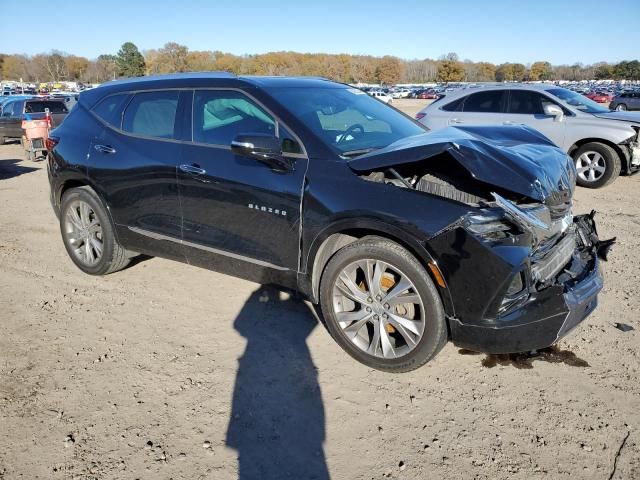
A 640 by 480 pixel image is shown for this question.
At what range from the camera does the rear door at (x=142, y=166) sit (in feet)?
13.1

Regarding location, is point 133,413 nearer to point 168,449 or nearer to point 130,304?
point 168,449

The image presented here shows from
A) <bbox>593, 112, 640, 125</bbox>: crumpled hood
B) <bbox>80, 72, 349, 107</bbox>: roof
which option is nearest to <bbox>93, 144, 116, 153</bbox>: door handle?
<bbox>80, 72, 349, 107</bbox>: roof

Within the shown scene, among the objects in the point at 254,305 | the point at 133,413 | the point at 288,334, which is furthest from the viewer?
the point at 254,305

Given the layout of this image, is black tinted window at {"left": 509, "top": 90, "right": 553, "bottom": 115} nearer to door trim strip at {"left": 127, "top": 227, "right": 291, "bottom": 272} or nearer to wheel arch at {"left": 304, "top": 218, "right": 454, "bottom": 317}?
wheel arch at {"left": 304, "top": 218, "right": 454, "bottom": 317}

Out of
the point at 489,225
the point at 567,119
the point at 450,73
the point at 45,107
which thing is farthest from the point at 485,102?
the point at 450,73

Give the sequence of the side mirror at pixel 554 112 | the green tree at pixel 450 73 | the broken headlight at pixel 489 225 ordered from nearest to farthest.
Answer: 1. the broken headlight at pixel 489 225
2. the side mirror at pixel 554 112
3. the green tree at pixel 450 73

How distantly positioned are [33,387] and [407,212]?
2599 millimetres

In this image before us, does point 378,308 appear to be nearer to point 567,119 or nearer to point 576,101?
point 567,119

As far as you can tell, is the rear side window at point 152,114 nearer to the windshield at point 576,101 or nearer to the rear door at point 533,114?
the rear door at point 533,114

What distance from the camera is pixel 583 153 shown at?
8695 millimetres

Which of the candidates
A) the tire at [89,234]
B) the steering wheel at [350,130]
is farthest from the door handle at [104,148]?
the steering wheel at [350,130]

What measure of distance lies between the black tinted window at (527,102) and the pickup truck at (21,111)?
45.1 ft

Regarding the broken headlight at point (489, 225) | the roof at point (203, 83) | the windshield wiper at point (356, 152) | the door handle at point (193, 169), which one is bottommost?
the broken headlight at point (489, 225)

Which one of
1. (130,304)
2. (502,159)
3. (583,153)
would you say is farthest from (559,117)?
(130,304)
